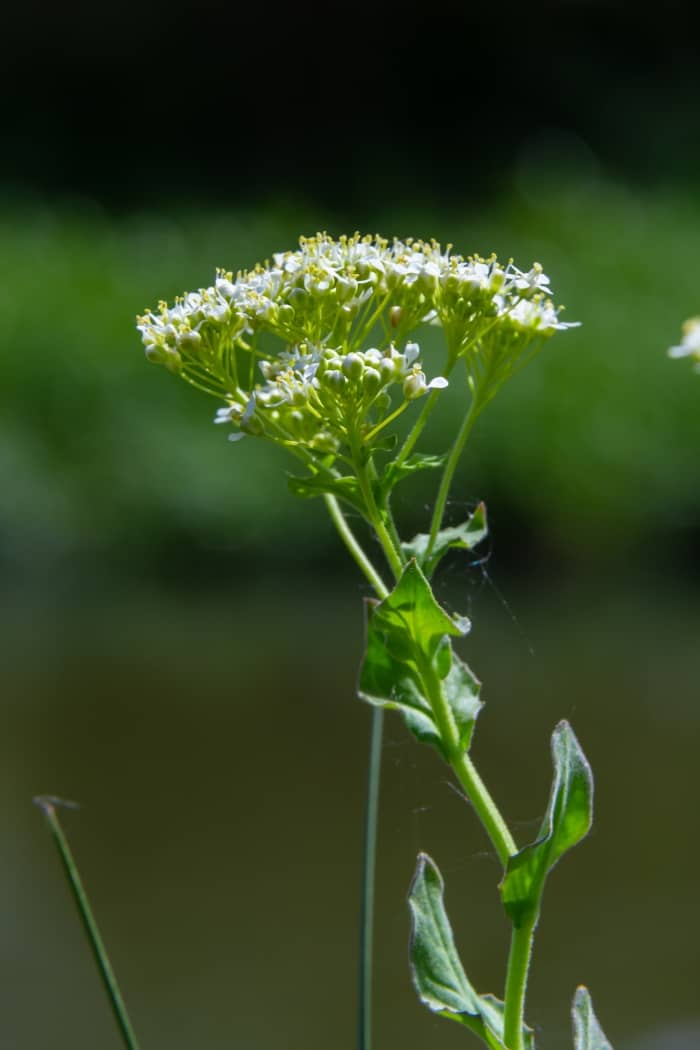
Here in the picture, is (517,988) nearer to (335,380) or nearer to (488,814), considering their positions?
(488,814)

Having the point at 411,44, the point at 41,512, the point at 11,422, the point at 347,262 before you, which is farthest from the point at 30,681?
the point at 411,44

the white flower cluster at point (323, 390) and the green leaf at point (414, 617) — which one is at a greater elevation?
the white flower cluster at point (323, 390)

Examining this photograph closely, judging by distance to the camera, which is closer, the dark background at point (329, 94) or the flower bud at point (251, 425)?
the flower bud at point (251, 425)

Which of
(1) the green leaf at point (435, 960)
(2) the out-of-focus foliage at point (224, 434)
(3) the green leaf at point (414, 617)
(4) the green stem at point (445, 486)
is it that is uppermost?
(2) the out-of-focus foliage at point (224, 434)

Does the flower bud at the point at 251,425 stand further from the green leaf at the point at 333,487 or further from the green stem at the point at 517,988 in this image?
the green stem at the point at 517,988

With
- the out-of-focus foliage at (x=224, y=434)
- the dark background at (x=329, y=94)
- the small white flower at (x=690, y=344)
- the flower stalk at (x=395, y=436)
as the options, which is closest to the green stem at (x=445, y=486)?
the flower stalk at (x=395, y=436)

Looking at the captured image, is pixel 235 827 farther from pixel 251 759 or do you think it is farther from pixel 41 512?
pixel 41 512
